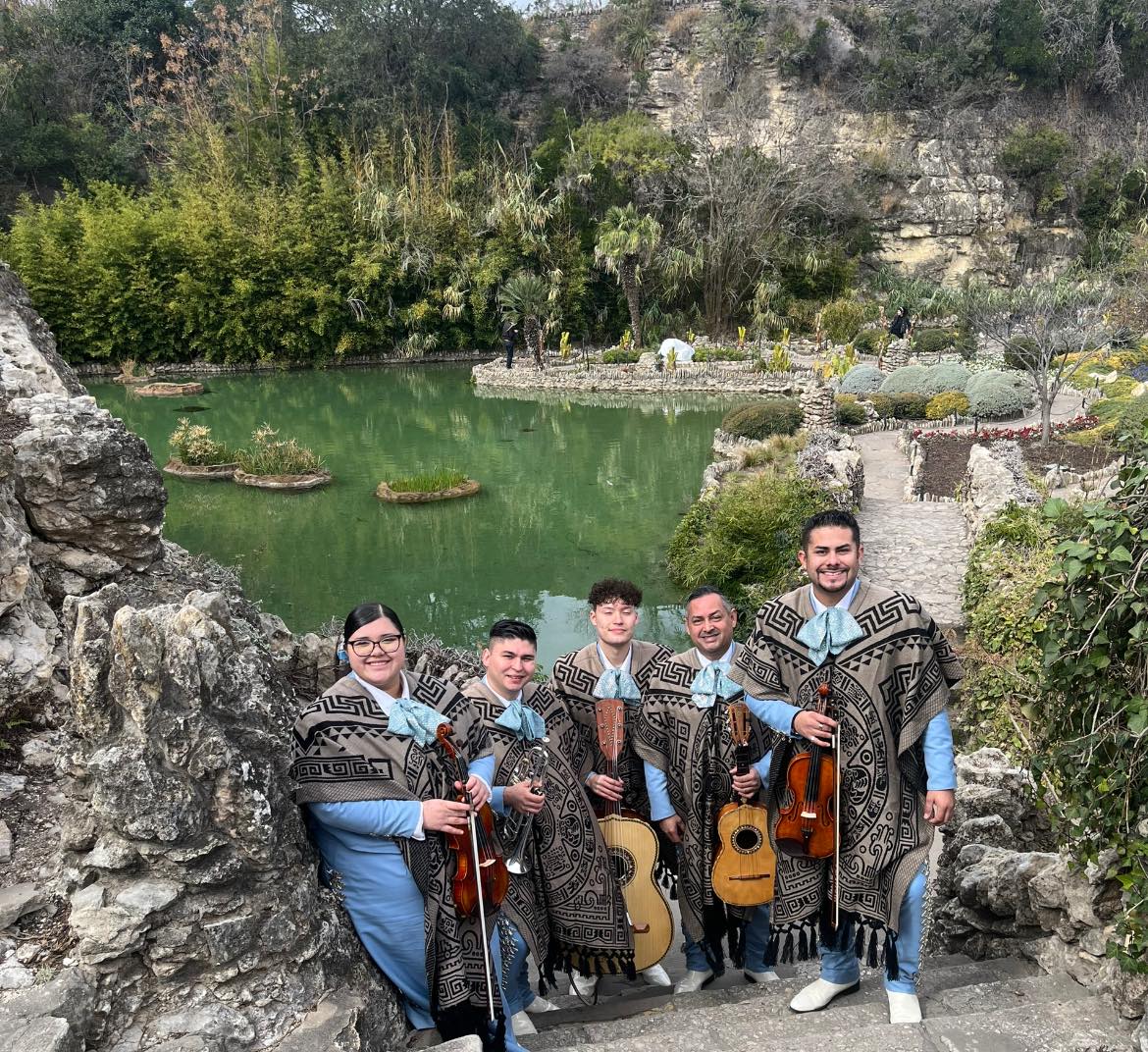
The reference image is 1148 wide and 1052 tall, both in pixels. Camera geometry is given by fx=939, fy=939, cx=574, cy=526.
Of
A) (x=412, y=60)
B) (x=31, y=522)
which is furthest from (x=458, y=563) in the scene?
(x=412, y=60)

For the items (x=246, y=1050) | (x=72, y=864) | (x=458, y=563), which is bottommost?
(x=458, y=563)

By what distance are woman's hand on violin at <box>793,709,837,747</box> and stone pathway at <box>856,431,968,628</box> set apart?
4124 millimetres

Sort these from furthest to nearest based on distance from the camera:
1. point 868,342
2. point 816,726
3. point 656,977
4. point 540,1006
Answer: point 868,342, point 656,977, point 540,1006, point 816,726

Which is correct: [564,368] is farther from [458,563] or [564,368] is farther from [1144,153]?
[1144,153]

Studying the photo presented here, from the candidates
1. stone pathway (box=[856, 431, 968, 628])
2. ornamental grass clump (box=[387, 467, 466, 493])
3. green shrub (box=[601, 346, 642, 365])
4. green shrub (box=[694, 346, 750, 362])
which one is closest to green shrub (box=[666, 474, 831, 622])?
stone pathway (box=[856, 431, 968, 628])

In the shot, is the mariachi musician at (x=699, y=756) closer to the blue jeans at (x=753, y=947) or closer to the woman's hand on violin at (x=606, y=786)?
the blue jeans at (x=753, y=947)

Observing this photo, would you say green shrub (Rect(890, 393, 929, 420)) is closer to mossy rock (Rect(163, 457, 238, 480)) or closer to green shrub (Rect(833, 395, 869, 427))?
green shrub (Rect(833, 395, 869, 427))

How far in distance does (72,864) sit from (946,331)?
2555 centimetres

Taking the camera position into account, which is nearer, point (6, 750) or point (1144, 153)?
point (6, 750)

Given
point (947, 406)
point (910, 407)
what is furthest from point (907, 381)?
point (947, 406)

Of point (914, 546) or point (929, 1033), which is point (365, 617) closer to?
point (929, 1033)

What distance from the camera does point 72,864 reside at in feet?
7.36

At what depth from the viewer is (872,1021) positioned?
2613 millimetres

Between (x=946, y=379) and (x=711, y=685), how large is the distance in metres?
17.0
